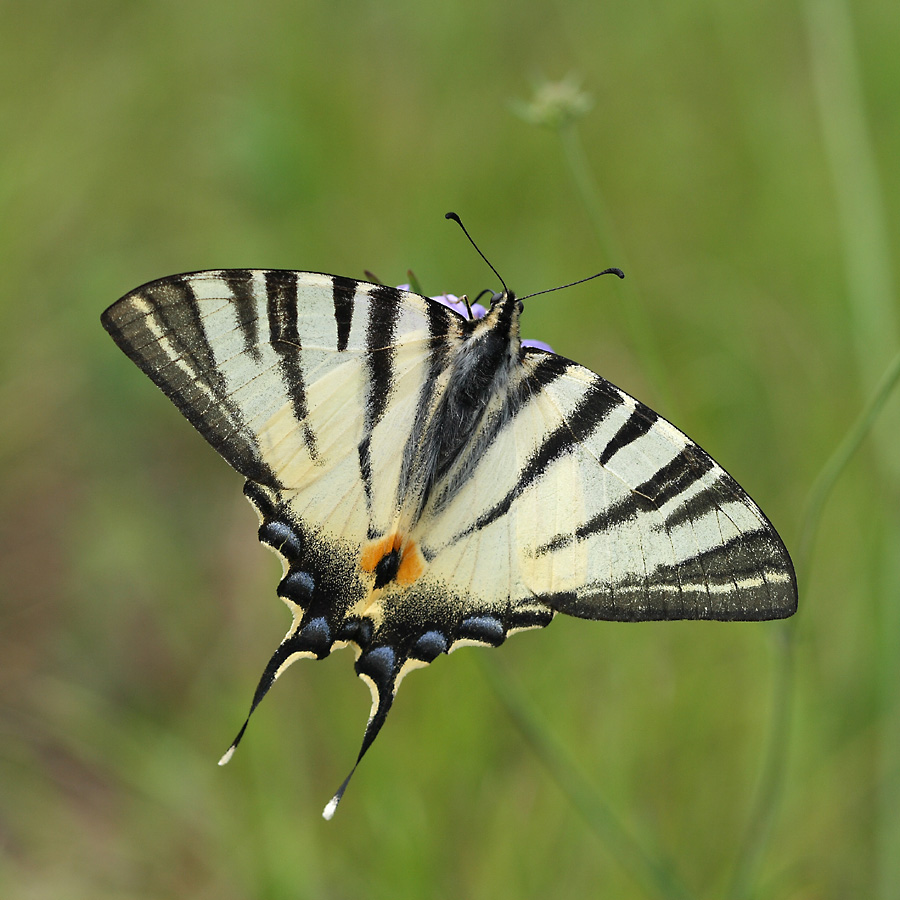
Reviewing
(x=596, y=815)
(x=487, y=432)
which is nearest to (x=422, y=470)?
(x=487, y=432)

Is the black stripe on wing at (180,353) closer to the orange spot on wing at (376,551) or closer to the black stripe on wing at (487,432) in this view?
the orange spot on wing at (376,551)

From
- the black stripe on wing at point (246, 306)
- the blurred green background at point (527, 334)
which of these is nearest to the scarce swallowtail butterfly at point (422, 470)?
the black stripe on wing at point (246, 306)

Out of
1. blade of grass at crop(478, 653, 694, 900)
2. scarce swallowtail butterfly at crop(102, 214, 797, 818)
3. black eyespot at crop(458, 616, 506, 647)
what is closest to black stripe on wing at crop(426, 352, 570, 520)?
scarce swallowtail butterfly at crop(102, 214, 797, 818)

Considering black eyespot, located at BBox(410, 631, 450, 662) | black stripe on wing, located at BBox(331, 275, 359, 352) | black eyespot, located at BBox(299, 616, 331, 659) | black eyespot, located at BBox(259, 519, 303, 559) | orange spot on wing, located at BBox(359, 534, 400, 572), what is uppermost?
black stripe on wing, located at BBox(331, 275, 359, 352)

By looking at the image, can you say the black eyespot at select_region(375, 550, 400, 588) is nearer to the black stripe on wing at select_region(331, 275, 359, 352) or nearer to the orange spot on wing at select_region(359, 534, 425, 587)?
the orange spot on wing at select_region(359, 534, 425, 587)

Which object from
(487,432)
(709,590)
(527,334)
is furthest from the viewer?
(527,334)

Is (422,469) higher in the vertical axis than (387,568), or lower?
higher

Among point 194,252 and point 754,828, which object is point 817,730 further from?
point 194,252

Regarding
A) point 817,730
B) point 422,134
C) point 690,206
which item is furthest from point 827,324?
point 422,134

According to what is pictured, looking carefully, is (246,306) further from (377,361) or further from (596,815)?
(596,815)
